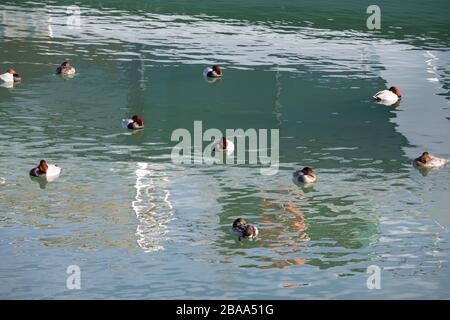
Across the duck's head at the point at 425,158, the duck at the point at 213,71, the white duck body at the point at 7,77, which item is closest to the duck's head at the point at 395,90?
the duck at the point at 213,71

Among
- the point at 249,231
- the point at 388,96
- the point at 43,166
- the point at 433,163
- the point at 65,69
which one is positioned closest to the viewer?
the point at 249,231

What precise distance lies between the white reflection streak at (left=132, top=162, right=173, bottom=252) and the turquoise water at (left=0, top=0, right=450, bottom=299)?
3.0 inches

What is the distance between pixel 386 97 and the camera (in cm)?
4341

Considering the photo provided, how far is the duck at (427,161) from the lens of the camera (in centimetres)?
3566

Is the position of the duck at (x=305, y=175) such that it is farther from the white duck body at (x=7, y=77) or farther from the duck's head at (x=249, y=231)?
the white duck body at (x=7, y=77)

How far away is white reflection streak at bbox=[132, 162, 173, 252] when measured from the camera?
29.0m

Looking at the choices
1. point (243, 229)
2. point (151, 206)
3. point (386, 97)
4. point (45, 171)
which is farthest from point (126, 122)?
point (243, 229)

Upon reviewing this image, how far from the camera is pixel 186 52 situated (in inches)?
2000

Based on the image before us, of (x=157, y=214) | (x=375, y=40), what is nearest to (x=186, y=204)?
(x=157, y=214)

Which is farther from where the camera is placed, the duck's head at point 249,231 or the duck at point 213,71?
the duck at point 213,71

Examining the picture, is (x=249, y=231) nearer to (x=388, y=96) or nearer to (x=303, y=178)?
(x=303, y=178)

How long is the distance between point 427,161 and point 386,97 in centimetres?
808

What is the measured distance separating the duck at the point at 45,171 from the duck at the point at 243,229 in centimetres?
677

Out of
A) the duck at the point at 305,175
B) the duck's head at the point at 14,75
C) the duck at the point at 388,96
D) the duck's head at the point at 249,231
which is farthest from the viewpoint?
the duck's head at the point at 14,75
